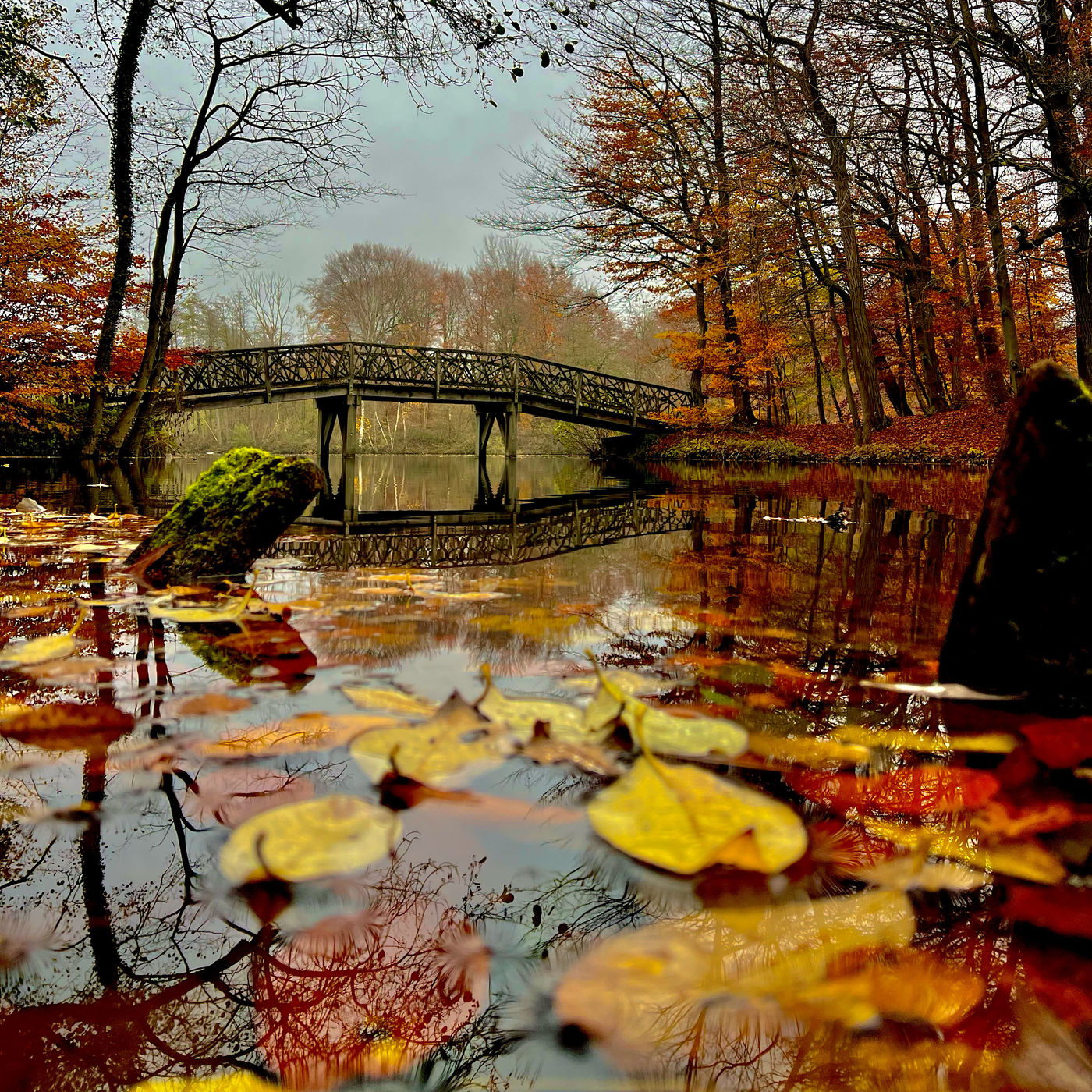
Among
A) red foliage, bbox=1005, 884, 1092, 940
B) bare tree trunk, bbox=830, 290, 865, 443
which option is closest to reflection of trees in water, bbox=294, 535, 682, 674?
red foliage, bbox=1005, 884, 1092, 940

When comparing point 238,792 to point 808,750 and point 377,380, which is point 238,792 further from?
point 377,380

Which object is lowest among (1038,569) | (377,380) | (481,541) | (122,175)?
(481,541)

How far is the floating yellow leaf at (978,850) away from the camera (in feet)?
3.02

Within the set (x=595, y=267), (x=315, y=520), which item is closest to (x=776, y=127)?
(x=595, y=267)

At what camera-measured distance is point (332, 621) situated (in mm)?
2350

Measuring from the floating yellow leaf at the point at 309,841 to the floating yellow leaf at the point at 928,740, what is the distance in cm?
93

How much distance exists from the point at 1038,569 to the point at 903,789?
748mm

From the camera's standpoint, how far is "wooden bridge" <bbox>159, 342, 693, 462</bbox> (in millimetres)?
15969

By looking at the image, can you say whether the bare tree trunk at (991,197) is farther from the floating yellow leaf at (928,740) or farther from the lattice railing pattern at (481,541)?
the floating yellow leaf at (928,740)

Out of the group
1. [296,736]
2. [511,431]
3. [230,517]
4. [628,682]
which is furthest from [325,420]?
[296,736]

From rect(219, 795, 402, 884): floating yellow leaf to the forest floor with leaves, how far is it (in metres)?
14.1

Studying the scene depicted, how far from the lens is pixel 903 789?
1.17 metres

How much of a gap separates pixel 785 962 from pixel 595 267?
20.7 meters

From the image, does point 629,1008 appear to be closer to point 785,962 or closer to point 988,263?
point 785,962
